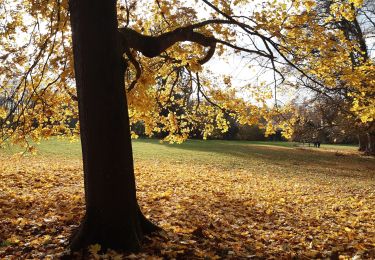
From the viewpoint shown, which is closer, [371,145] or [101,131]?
[101,131]

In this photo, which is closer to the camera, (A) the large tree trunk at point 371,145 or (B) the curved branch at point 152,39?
(B) the curved branch at point 152,39

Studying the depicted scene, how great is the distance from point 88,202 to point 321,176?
1465cm

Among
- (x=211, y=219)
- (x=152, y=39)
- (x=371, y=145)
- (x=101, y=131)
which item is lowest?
(x=211, y=219)

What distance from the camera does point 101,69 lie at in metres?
4.48

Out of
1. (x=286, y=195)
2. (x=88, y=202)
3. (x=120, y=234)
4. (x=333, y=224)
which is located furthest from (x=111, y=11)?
(x=286, y=195)

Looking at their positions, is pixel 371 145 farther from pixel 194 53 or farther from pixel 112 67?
pixel 112 67

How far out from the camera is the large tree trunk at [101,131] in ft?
14.6

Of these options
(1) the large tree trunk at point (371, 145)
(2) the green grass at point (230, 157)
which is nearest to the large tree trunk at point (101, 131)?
(2) the green grass at point (230, 157)

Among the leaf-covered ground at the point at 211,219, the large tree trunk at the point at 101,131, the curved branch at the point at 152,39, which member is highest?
the curved branch at the point at 152,39

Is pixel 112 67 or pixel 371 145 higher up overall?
pixel 112 67

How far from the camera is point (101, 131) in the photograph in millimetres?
4449

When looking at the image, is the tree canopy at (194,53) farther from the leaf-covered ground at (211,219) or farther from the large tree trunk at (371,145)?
the large tree trunk at (371,145)

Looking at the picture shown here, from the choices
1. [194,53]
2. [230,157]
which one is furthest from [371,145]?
[194,53]

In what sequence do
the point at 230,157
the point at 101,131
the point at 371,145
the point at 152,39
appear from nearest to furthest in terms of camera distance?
the point at 101,131 < the point at 152,39 < the point at 230,157 < the point at 371,145
